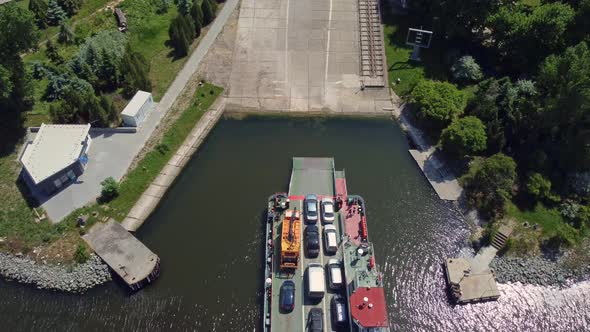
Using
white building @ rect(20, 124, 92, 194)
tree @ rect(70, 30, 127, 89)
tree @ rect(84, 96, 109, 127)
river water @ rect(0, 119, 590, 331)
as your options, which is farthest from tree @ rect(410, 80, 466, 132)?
white building @ rect(20, 124, 92, 194)

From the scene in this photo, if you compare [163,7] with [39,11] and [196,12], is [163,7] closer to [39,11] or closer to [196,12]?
[196,12]

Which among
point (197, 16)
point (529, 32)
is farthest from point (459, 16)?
point (197, 16)

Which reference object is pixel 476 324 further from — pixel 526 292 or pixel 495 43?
pixel 495 43

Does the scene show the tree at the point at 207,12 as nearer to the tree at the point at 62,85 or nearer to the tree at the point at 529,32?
the tree at the point at 62,85

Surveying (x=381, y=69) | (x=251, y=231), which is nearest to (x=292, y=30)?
(x=381, y=69)

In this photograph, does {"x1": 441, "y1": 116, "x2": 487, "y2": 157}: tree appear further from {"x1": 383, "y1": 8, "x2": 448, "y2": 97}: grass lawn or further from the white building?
the white building
